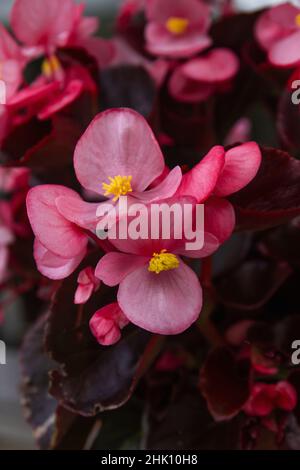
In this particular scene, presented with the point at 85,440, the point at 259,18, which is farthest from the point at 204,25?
the point at 85,440

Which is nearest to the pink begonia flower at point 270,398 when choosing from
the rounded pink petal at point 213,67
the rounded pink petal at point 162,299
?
the rounded pink petal at point 162,299

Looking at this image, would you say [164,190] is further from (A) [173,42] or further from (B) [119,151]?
(A) [173,42]

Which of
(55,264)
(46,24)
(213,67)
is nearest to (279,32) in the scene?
(213,67)

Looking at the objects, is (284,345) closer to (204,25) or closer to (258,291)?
(258,291)

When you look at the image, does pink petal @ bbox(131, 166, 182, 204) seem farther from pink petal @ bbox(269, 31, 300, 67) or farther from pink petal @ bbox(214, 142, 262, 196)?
pink petal @ bbox(269, 31, 300, 67)

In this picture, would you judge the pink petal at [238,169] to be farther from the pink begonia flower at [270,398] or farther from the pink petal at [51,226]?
the pink begonia flower at [270,398]

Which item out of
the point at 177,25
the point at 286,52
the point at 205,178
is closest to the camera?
the point at 205,178

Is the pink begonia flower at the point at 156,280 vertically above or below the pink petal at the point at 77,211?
below
